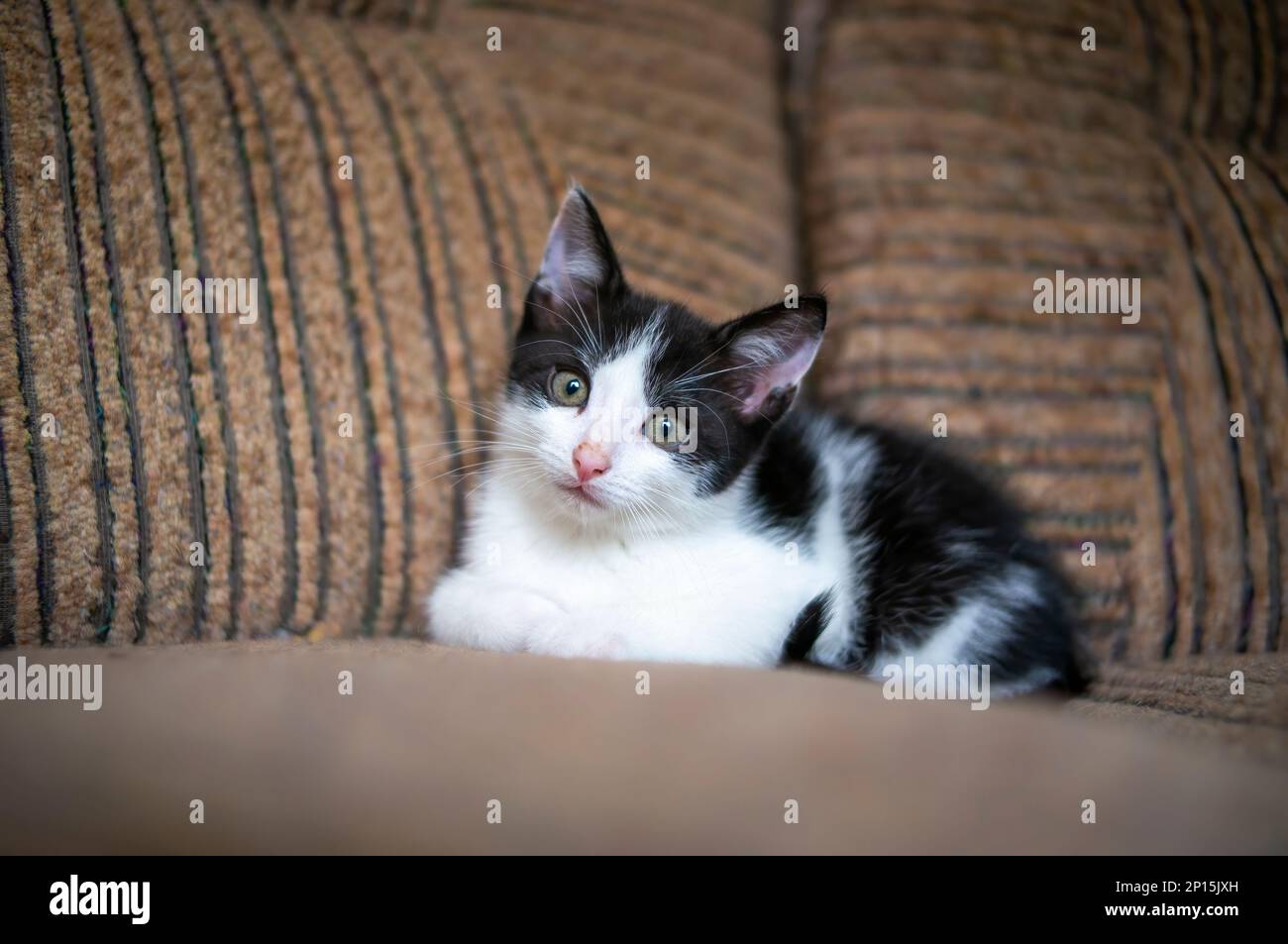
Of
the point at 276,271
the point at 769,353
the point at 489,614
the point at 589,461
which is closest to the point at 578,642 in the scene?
the point at 489,614

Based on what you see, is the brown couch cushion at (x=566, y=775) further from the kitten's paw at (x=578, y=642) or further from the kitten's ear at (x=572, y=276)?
the kitten's ear at (x=572, y=276)

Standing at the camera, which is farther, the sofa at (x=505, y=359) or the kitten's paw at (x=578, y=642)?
the kitten's paw at (x=578, y=642)

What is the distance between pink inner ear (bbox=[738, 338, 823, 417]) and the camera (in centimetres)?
115

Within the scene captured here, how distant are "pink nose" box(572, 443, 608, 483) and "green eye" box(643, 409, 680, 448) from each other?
0.09m

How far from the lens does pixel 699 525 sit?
4.09 ft

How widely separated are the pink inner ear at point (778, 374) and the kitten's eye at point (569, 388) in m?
0.22

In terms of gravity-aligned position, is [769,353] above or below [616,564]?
above

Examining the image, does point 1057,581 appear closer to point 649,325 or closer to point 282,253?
point 649,325

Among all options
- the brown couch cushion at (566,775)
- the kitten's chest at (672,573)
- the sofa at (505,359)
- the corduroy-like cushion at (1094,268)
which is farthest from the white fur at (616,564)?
the corduroy-like cushion at (1094,268)

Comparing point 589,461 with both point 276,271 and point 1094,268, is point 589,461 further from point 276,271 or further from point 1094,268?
point 1094,268

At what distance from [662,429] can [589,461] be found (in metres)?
0.13

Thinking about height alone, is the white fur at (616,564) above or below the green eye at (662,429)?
below

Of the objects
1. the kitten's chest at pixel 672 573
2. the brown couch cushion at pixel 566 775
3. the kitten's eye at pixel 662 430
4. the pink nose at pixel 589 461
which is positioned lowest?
the brown couch cushion at pixel 566 775

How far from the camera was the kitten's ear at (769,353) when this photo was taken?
1.12m
